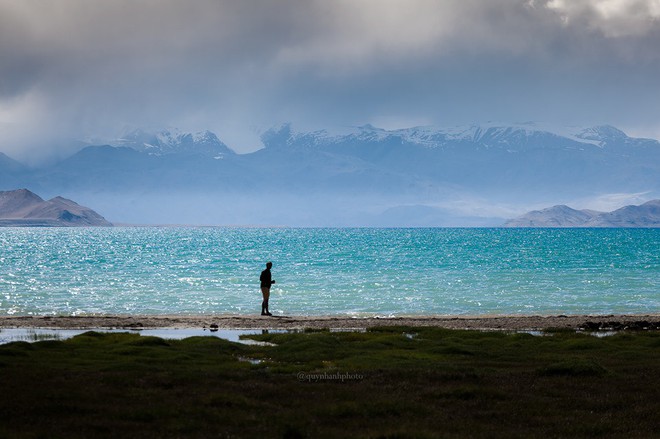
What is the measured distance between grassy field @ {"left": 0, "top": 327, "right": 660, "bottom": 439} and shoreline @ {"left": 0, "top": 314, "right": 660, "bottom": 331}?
38.8 ft

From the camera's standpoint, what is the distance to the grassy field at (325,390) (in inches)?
747

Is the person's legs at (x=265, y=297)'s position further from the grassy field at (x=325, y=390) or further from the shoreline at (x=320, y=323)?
the grassy field at (x=325, y=390)

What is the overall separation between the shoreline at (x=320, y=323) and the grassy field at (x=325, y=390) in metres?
11.8

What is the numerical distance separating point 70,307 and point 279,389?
48.6 m

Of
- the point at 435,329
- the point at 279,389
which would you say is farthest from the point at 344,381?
the point at 435,329

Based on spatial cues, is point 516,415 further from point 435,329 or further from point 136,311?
point 136,311

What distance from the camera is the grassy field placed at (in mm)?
18969

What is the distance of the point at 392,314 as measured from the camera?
63375mm

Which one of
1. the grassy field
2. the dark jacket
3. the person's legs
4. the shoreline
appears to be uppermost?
the dark jacket

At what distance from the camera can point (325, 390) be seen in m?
23.7
